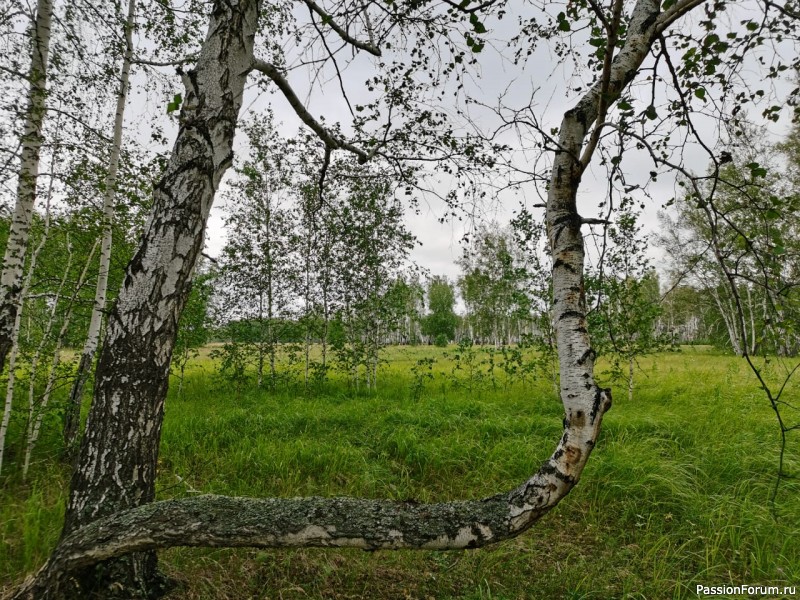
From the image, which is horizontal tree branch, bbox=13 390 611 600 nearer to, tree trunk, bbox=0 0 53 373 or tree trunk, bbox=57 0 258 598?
tree trunk, bbox=57 0 258 598

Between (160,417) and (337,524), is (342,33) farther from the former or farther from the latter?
(337,524)

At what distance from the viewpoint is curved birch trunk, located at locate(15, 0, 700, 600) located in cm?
178

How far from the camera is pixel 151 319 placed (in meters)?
2.10

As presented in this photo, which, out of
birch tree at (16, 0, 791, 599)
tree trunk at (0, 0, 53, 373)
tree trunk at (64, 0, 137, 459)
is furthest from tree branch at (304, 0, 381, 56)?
tree trunk at (64, 0, 137, 459)

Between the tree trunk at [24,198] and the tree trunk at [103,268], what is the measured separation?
Result: 29.4 inches

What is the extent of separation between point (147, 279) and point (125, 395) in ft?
2.19

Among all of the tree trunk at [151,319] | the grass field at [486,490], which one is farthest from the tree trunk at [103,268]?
the tree trunk at [151,319]

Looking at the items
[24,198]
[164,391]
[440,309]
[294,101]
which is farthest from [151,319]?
[440,309]

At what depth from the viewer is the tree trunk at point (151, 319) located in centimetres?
202

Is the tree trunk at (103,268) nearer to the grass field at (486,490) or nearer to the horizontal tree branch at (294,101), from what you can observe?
the grass field at (486,490)

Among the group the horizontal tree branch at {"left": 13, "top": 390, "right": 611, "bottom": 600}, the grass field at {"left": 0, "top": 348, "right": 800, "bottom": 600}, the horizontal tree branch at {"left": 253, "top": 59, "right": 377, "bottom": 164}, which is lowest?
the grass field at {"left": 0, "top": 348, "right": 800, "bottom": 600}

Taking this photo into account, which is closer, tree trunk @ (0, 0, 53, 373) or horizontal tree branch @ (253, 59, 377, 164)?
horizontal tree branch @ (253, 59, 377, 164)

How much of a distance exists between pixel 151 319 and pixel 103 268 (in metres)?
3.82

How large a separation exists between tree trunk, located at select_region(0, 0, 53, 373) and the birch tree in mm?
2524
